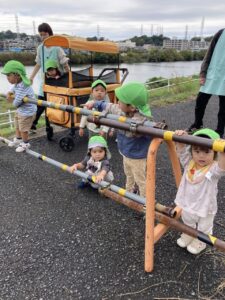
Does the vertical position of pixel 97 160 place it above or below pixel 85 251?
above

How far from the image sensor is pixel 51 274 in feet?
7.14

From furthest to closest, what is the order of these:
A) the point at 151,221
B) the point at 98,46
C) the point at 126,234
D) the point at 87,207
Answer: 1. the point at 98,46
2. the point at 87,207
3. the point at 126,234
4. the point at 151,221

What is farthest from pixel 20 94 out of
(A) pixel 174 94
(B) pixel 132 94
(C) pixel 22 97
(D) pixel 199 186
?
(A) pixel 174 94

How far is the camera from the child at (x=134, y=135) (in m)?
2.36

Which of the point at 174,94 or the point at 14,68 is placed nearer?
the point at 14,68

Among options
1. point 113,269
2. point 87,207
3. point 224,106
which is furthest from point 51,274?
point 224,106

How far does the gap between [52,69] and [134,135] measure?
2.78m

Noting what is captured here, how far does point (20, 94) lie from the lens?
3.91 m

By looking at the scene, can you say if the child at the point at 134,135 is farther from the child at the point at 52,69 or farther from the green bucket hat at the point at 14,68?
the child at the point at 52,69

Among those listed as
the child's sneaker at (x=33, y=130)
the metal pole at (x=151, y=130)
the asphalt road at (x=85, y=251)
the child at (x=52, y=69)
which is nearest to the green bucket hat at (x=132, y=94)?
the metal pole at (x=151, y=130)

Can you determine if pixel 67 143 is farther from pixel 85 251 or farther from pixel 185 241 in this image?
pixel 185 241

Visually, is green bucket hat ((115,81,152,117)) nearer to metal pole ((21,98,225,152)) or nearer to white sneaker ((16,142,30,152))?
metal pole ((21,98,225,152))

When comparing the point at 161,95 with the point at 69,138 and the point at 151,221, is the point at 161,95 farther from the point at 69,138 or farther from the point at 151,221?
the point at 151,221

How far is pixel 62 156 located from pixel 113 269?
97.9 inches
